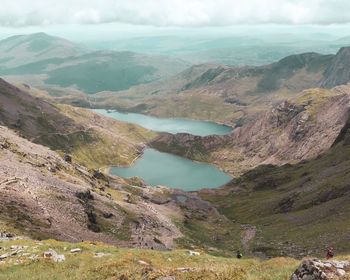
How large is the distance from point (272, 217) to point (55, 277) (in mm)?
127934

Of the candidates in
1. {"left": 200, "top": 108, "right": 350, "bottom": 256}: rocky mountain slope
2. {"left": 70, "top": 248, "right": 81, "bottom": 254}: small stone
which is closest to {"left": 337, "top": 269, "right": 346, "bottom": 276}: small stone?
{"left": 70, "top": 248, "right": 81, "bottom": 254}: small stone

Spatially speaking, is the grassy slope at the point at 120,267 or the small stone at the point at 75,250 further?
the small stone at the point at 75,250

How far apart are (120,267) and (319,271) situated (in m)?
16.2

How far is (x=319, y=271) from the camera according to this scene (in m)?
25.5

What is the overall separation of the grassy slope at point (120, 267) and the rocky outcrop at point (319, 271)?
15.1 feet

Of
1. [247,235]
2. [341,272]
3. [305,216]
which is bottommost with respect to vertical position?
[247,235]

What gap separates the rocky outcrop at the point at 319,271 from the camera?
25.4 m

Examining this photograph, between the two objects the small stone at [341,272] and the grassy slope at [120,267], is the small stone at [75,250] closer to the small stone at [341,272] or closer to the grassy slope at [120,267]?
the grassy slope at [120,267]

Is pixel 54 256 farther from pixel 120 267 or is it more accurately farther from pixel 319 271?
pixel 319 271

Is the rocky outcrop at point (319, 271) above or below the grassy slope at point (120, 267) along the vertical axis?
above

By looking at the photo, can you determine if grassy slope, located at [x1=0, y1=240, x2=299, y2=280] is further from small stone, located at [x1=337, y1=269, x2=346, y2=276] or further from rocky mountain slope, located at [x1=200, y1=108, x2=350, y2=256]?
rocky mountain slope, located at [x1=200, y1=108, x2=350, y2=256]

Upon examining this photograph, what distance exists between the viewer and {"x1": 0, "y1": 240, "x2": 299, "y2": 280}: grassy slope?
31.1m

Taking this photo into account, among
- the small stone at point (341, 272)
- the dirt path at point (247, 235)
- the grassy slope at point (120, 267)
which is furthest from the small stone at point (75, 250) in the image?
the dirt path at point (247, 235)

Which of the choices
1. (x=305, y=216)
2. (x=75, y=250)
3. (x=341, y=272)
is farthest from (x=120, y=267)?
(x=305, y=216)
